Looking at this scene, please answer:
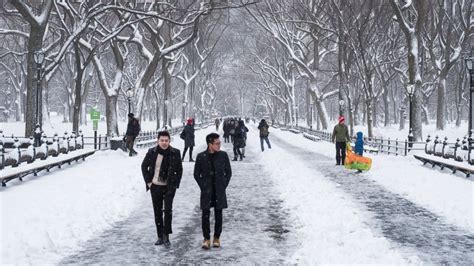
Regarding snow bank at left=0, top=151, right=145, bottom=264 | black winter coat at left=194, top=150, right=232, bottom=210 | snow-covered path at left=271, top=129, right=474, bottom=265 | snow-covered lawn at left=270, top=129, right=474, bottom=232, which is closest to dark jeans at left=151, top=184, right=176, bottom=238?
black winter coat at left=194, top=150, right=232, bottom=210

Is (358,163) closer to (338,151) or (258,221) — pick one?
(338,151)

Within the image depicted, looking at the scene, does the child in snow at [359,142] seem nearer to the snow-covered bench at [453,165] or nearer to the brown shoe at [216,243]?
the snow-covered bench at [453,165]

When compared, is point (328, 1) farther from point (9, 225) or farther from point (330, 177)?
point (9, 225)

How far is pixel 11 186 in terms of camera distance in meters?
12.8

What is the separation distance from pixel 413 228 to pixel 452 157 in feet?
35.7

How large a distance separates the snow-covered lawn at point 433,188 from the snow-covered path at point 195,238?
3131 millimetres

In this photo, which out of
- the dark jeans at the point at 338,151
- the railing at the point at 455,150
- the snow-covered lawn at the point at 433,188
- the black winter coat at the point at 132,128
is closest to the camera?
the snow-covered lawn at the point at 433,188

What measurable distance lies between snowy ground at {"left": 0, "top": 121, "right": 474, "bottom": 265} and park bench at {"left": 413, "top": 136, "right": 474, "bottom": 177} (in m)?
0.83

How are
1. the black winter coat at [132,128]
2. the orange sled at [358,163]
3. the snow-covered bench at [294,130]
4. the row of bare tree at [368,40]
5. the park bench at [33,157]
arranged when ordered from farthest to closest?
the snow-covered bench at [294,130] < the row of bare tree at [368,40] < the black winter coat at [132,128] < the orange sled at [358,163] < the park bench at [33,157]

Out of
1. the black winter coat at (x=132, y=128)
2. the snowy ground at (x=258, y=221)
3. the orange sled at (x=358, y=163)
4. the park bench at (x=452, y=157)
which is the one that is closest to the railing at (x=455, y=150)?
the park bench at (x=452, y=157)

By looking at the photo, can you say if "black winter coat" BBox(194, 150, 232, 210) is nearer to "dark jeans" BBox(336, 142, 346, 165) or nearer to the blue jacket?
the blue jacket

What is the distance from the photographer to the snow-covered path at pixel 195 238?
676cm

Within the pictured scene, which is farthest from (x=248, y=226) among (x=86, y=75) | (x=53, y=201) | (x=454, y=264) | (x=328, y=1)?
(x=86, y=75)

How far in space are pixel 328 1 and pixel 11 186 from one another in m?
23.5
